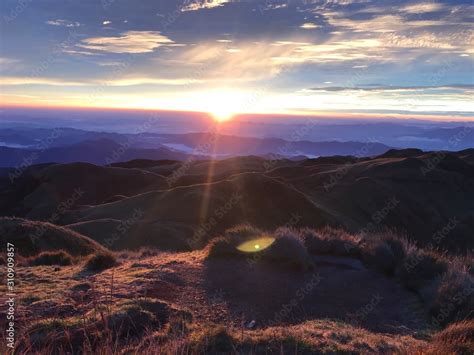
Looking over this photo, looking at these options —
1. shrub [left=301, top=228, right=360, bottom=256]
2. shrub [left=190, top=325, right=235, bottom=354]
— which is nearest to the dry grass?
shrub [left=301, top=228, right=360, bottom=256]

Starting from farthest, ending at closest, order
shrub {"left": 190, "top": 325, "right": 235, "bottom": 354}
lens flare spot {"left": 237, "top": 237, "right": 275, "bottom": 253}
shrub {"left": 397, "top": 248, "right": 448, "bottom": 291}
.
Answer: lens flare spot {"left": 237, "top": 237, "right": 275, "bottom": 253}, shrub {"left": 397, "top": 248, "right": 448, "bottom": 291}, shrub {"left": 190, "top": 325, "right": 235, "bottom": 354}

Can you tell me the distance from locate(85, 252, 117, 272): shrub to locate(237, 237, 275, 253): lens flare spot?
4.03m

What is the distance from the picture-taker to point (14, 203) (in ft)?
219

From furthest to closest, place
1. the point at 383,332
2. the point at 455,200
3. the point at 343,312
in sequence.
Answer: the point at 455,200, the point at 343,312, the point at 383,332

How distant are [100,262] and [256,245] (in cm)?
481

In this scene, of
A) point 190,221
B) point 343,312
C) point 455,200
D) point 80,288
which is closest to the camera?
point 343,312

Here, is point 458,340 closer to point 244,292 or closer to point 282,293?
point 282,293

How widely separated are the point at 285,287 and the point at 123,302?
3.89m

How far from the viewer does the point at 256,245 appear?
12.1 meters

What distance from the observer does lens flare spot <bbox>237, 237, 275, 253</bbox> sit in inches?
464

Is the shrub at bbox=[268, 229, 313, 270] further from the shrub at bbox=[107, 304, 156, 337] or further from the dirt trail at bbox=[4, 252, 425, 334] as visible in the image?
the shrub at bbox=[107, 304, 156, 337]

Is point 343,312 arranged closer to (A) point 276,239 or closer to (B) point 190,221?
(A) point 276,239

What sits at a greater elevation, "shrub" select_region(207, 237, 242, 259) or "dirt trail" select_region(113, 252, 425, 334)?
"shrub" select_region(207, 237, 242, 259)

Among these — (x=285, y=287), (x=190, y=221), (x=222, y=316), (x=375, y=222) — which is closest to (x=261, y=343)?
(x=222, y=316)
